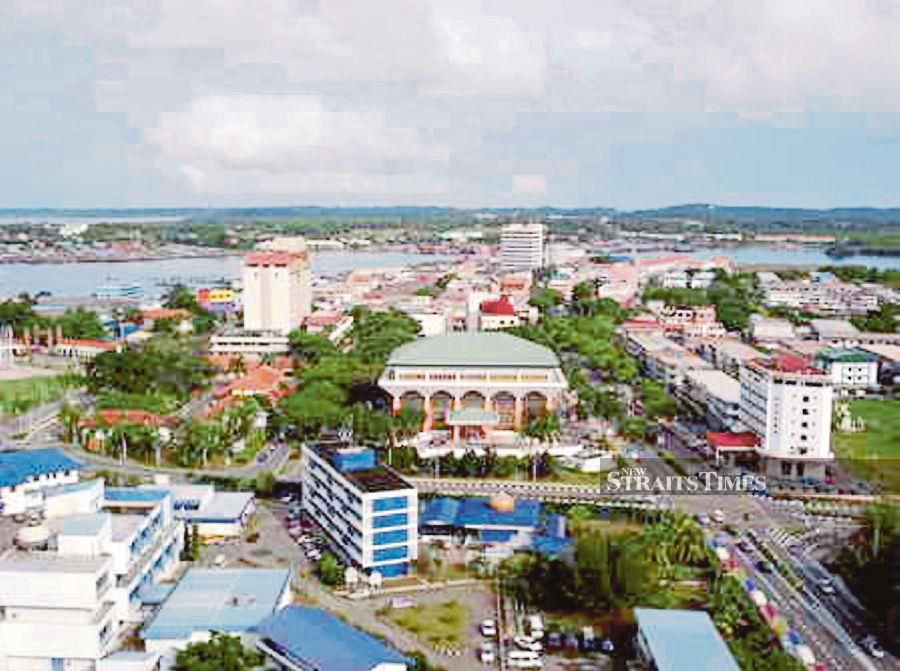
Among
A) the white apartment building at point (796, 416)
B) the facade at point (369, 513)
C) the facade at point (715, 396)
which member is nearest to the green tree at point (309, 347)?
the facade at point (715, 396)

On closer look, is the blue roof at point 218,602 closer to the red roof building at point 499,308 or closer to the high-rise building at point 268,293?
the high-rise building at point 268,293

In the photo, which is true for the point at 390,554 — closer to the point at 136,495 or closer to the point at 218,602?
the point at 218,602

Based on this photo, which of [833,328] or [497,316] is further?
[497,316]

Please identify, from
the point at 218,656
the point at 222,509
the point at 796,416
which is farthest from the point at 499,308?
the point at 218,656

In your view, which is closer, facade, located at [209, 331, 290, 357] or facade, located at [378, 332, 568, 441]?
facade, located at [378, 332, 568, 441]

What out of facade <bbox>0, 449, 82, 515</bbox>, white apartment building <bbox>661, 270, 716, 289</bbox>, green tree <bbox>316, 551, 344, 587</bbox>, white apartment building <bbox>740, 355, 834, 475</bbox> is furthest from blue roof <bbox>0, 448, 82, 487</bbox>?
white apartment building <bbox>661, 270, 716, 289</bbox>

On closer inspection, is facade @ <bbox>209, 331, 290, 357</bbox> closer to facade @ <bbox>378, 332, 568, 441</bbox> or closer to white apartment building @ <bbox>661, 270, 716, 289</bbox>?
facade @ <bbox>378, 332, 568, 441</bbox>

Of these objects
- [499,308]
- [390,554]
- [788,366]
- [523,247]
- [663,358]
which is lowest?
[390,554]

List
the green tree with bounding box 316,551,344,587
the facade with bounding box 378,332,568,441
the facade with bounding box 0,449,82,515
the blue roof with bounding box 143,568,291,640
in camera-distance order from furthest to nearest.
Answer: the facade with bounding box 378,332,568,441, the facade with bounding box 0,449,82,515, the green tree with bounding box 316,551,344,587, the blue roof with bounding box 143,568,291,640
